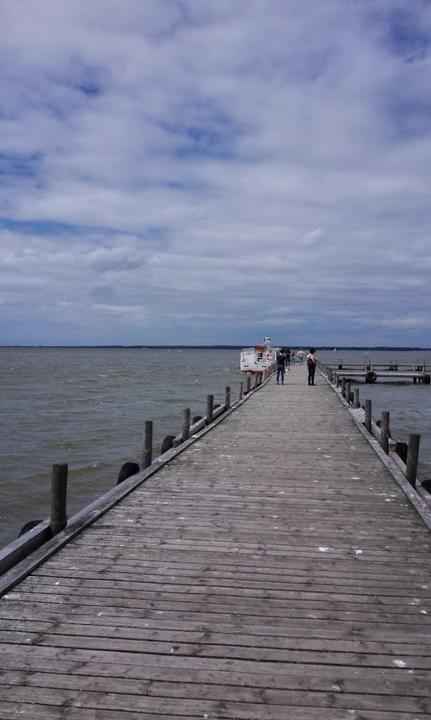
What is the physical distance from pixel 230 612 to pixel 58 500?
2583 millimetres

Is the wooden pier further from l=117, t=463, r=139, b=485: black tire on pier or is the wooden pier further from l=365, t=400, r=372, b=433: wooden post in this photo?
l=365, t=400, r=372, b=433: wooden post

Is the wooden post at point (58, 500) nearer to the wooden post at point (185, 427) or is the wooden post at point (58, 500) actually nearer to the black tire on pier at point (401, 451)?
the wooden post at point (185, 427)

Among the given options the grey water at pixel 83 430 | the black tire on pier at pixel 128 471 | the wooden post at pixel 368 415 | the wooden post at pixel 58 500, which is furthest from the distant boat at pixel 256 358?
the wooden post at pixel 58 500

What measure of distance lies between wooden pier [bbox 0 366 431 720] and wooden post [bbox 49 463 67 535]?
123 mm

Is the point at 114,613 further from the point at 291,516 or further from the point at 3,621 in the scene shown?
the point at 291,516

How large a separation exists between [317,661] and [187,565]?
189 centimetres

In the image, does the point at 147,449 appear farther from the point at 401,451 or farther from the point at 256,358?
the point at 256,358

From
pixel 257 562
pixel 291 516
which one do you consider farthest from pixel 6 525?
pixel 257 562

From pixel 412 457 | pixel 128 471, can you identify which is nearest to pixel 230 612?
pixel 412 457

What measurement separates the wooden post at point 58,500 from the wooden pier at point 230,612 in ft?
0.40

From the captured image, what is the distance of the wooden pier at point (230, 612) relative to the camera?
12.0 feet

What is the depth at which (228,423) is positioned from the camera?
15.8 m

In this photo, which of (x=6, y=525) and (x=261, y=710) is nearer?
(x=261, y=710)

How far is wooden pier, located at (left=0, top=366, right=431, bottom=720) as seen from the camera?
3.65 metres
